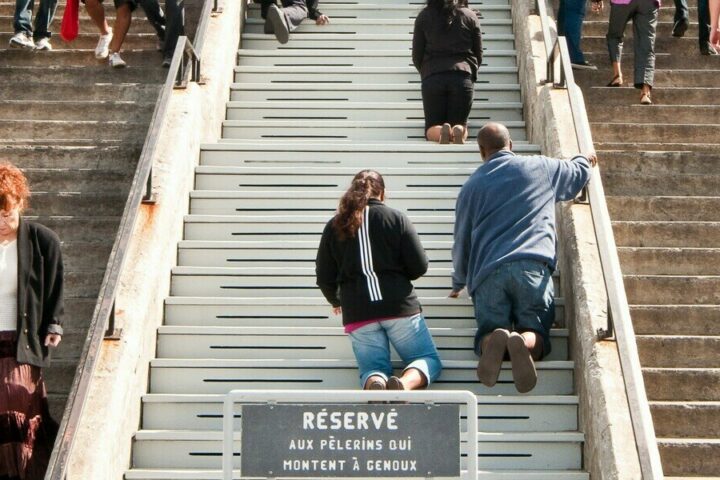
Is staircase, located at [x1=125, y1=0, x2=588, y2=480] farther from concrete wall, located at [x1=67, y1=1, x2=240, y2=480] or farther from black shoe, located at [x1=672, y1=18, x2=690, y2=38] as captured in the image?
black shoe, located at [x1=672, y1=18, x2=690, y2=38]

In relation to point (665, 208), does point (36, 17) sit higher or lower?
higher

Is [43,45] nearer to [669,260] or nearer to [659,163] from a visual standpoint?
[659,163]

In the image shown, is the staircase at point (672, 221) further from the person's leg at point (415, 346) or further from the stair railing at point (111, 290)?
the stair railing at point (111, 290)

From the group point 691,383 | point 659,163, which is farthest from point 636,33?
point 691,383

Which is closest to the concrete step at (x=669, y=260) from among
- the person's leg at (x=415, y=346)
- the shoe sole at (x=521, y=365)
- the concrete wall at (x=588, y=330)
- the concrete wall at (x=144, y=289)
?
the concrete wall at (x=588, y=330)

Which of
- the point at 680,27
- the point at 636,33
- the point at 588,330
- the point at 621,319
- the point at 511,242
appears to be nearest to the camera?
the point at 621,319

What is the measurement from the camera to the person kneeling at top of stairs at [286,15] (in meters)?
13.3

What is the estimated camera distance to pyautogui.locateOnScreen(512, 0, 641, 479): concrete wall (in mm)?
8133

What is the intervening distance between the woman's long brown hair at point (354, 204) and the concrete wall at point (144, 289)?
4.03 feet

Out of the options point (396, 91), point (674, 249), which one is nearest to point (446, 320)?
point (674, 249)

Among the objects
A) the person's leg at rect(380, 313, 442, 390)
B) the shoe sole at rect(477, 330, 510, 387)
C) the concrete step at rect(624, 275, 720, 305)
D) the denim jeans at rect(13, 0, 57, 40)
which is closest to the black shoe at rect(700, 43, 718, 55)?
the concrete step at rect(624, 275, 720, 305)

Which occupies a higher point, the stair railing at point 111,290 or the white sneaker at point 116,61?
the white sneaker at point 116,61

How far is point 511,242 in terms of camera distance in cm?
916

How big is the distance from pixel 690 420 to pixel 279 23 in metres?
5.68
